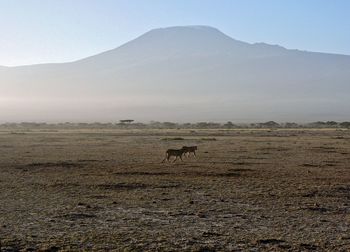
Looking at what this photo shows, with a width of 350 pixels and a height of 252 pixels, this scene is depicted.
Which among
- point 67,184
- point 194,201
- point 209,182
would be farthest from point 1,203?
point 209,182

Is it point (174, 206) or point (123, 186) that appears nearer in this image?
point (174, 206)

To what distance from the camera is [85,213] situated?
1393 cm

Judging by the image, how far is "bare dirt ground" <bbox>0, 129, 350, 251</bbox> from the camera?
11289mm

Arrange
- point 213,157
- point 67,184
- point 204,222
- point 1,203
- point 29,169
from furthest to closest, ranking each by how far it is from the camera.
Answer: point 213,157 → point 29,169 → point 67,184 → point 1,203 → point 204,222

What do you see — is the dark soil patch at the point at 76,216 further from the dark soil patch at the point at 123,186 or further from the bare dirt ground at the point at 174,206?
the dark soil patch at the point at 123,186

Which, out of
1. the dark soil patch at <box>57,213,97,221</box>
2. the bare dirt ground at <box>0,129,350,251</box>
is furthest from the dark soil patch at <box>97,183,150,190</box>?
the dark soil patch at <box>57,213,97,221</box>

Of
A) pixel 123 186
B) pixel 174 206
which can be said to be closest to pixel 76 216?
pixel 174 206

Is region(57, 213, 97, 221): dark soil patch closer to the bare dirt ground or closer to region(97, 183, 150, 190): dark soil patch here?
the bare dirt ground

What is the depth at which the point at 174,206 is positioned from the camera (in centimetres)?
1487

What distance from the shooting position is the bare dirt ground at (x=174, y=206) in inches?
444

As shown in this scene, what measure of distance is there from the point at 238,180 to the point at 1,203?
8209 millimetres

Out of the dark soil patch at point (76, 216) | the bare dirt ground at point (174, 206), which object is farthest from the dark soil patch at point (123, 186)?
the dark soil patch at point (76, 216)

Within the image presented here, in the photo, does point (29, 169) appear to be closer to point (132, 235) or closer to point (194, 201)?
point (194, 201)

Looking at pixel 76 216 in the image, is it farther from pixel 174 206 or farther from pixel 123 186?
pixel 123 186
